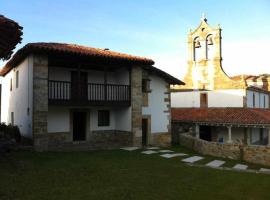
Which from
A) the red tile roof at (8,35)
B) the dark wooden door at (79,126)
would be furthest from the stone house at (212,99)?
the red tile roof at (8,35)

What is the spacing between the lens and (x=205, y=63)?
93.8 feet

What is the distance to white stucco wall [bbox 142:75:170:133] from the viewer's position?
19.1 metres

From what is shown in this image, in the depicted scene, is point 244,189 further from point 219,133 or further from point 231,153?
point 219,133

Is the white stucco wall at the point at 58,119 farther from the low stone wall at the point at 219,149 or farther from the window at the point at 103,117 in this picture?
the low stone wall at the point at 219,149

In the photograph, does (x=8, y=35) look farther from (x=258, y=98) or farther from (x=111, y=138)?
(x=258, y=98)

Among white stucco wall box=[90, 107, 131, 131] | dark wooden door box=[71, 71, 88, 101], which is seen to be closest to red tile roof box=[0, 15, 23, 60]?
dark wooden door box=[71, 71, 88, 101]

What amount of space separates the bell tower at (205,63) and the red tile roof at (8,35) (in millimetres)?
→ 21486

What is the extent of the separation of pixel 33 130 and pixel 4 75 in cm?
1057

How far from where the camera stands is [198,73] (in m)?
29.1

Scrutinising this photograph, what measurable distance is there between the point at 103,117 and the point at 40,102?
5196 millimetres

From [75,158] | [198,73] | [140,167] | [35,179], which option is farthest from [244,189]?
[198,73]

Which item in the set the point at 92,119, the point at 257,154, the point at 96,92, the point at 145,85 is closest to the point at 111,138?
the point at 92,119

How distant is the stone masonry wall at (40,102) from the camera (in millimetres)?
13883

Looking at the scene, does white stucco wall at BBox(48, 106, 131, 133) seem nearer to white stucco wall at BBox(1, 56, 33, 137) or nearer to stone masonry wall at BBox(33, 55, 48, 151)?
white stucco wall at BBox(1, 56, 33, 137)
